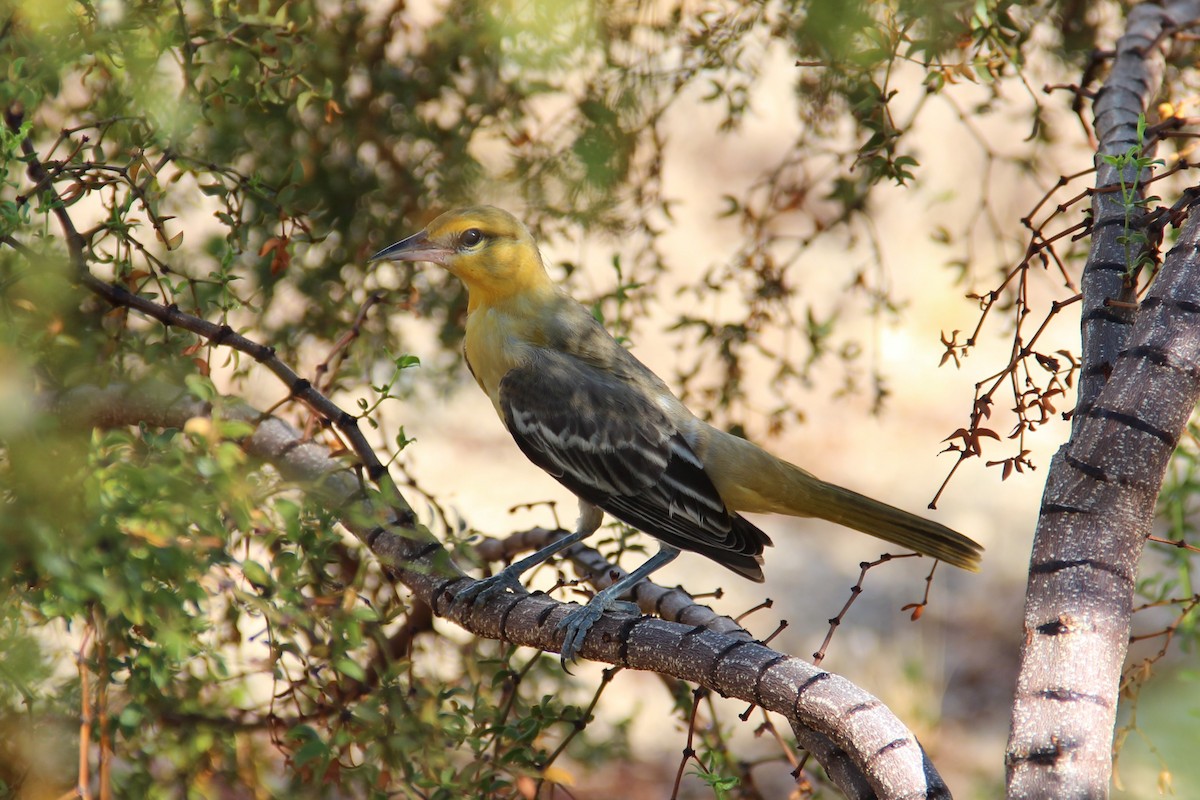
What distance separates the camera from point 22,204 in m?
2.13

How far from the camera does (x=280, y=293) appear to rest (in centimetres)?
443

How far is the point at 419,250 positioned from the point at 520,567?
1.11 m

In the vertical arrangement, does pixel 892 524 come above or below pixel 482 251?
below

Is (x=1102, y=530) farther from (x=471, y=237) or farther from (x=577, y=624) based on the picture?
(x=471, y=237)

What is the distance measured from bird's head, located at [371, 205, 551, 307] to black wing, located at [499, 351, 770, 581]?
1.00 feet

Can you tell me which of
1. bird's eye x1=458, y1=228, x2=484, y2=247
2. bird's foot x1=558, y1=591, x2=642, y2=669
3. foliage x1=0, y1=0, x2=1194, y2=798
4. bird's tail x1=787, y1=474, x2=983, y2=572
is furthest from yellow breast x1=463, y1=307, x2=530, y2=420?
bird's foot x1=558, y1=591, x2=642, y2=669

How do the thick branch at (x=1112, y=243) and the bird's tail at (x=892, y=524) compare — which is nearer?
the thick branch at (x=1112, y=243)

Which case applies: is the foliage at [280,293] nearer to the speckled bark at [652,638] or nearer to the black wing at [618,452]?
the speckled bark at [652,638]

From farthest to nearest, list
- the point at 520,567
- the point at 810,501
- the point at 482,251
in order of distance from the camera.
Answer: the point at 482,251, the point at 810,501, the point at 520,567

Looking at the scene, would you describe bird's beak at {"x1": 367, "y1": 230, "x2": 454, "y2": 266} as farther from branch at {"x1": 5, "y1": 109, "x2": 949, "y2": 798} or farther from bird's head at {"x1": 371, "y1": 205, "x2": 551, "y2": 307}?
branch at {"x1": 5, "y1": 109, "x2": 949, "y2": 798}

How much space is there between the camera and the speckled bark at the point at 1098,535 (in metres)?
1.77

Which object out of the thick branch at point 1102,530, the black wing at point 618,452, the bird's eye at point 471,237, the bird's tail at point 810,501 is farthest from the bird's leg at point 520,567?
the thick branch at point 1102,530

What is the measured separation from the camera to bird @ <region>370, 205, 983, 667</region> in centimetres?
343

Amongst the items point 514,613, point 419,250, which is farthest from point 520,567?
point 419,250
